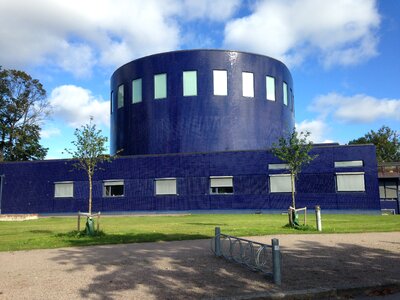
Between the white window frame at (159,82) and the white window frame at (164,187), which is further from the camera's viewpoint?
the white window frame at (159,82)

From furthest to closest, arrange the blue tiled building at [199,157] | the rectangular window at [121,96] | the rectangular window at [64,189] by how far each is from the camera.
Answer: the rectangular window at [121,96] < the rectangular window at [64,189] < the blue tiled building at [199,157]

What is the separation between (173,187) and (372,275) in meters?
26.2

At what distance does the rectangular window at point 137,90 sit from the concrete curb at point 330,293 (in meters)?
37.2

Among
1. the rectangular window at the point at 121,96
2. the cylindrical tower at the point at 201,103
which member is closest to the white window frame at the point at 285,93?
the cylindrical tower at the point at 201,103

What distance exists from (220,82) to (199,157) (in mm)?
10547

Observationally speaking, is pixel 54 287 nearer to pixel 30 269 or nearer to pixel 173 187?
pixel 30 269

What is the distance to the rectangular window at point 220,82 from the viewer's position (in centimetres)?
4025

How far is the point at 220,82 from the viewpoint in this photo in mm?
40469

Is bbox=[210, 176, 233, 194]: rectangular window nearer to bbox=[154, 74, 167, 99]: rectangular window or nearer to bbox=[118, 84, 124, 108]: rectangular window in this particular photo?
bbox=[154, 74, 167, 99]: rectangular window

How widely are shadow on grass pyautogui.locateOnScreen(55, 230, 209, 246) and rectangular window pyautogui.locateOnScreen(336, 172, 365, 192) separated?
18.5m

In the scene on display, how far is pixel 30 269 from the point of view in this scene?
8.85 meters

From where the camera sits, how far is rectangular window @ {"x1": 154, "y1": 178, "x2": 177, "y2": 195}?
33.3 meters

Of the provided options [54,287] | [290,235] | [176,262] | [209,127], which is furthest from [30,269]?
[209,127]

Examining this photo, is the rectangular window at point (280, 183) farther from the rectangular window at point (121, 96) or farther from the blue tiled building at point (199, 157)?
the rectangular window at point (121, 96)
